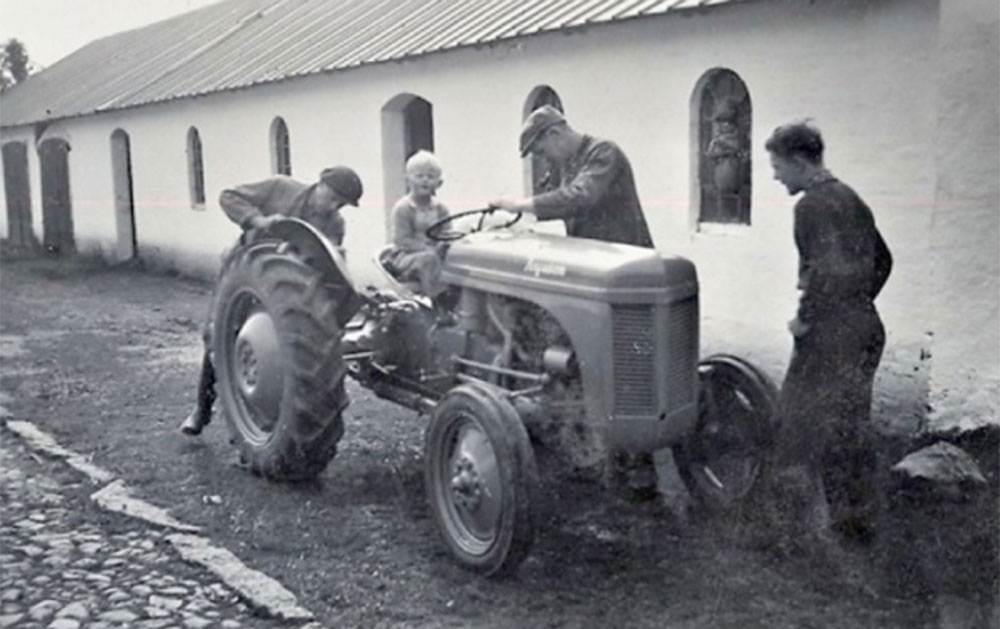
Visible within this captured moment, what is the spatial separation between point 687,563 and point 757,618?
0.59 metres

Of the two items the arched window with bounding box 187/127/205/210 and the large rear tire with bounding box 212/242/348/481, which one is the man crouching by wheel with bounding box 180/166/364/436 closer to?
the large rear tire with bounding box 212/242/348/481

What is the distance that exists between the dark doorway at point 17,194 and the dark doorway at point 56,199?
0.93 meters

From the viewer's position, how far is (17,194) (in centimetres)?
2372

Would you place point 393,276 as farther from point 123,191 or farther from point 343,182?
point 123,191

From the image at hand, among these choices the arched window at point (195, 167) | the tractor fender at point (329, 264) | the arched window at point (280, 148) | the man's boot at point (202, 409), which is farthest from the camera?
the arched window at point (195, 167)

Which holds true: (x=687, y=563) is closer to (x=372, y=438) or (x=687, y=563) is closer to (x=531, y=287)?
(x=531, y=287)

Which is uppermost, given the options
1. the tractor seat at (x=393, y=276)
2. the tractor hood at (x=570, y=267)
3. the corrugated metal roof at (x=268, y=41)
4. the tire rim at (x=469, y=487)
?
the corrugated metal roof at (x=268, y=41)

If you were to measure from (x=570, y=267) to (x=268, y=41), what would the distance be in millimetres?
11776

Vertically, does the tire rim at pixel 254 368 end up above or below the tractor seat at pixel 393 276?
below

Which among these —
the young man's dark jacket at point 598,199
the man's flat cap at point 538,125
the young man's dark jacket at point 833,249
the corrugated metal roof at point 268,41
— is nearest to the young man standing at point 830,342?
the young man's dark jacket at point 833,249

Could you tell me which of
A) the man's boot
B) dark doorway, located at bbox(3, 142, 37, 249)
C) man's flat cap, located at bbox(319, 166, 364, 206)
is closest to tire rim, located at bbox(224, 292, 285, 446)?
the man's boot

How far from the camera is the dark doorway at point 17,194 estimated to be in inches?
910

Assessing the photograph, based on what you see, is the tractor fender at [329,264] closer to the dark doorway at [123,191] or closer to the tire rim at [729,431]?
the tire rim at [729,431]

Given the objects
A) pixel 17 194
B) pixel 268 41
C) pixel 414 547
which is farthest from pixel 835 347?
pixel 17 194
